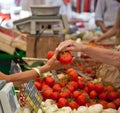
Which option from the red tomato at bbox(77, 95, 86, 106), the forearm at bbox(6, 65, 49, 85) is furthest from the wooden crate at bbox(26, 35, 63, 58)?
the forearm at bbox(6, 65, 49, 85)

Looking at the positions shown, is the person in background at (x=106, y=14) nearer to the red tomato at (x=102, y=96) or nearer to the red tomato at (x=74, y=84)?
the red tomato at (x=74, y=84)

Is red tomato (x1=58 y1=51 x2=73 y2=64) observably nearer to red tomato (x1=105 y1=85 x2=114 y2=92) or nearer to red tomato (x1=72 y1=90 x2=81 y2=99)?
red tomato (x1=72 y1=90 x2=81 y2=99)

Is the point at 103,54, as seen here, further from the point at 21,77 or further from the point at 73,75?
the point at 73,75

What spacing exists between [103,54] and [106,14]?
14.9 feet

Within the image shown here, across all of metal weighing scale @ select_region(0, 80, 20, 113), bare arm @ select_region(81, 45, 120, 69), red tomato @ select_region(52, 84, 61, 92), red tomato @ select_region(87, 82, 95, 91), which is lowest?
red tomato @ select_region(87, 82, 95, 91)

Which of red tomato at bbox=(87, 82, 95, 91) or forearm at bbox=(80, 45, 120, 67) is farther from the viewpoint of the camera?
red tomato at bbox=(87, 82, 95, 91)

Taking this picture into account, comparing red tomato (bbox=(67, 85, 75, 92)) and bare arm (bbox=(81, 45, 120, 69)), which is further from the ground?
bare arm (bbox=(81, 45, 120, 69))

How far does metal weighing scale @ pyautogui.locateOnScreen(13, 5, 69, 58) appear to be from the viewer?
4770mm

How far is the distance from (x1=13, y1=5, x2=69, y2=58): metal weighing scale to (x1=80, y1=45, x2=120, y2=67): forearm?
1908 mm

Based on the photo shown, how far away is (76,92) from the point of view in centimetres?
327

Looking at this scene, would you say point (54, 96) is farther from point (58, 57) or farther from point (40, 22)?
point (40, 22)

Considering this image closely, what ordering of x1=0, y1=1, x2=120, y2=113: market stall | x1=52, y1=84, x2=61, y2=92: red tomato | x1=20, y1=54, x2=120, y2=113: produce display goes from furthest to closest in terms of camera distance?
x1=52, y1=84, x2=61, y2=92: red tomato → x1=20, y1=54, x2=120, y2=113: produce display → x1=0, y1=1, x2=120, y2=113: market stall

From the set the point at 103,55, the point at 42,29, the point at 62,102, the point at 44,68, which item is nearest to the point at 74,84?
the point at 62,102

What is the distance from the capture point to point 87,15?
10.3 meters
